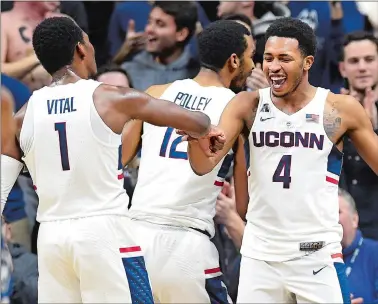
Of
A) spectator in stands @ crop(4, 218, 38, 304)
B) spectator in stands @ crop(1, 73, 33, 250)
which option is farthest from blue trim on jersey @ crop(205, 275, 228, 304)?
spectator in stands @ crop(1, 73, 33, 250)

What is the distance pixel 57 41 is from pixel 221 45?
1.28 meters

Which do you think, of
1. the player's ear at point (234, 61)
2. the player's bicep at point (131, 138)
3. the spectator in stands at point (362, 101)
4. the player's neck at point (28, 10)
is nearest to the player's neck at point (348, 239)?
the spectator in stands at point (362, 101)

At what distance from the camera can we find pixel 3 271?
645cm

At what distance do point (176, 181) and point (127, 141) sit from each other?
527 mm

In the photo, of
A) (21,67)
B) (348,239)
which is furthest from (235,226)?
(21,67)

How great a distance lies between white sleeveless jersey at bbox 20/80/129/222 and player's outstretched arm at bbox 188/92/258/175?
500 millimetres

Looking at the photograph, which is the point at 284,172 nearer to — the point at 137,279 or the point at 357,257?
the point at 137,279

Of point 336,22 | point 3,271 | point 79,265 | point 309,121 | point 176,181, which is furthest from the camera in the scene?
point 336,22

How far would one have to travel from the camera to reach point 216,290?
541cm

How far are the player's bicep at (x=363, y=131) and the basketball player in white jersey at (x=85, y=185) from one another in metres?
0.84

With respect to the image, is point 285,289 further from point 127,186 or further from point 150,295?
point 127,186

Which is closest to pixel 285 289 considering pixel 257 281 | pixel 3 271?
pixel 257 281

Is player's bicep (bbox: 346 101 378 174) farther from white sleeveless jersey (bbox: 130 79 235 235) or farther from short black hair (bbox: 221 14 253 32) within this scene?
short black hair (bbox: 221 14 253 32)

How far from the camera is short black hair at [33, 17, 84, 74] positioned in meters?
4.73
